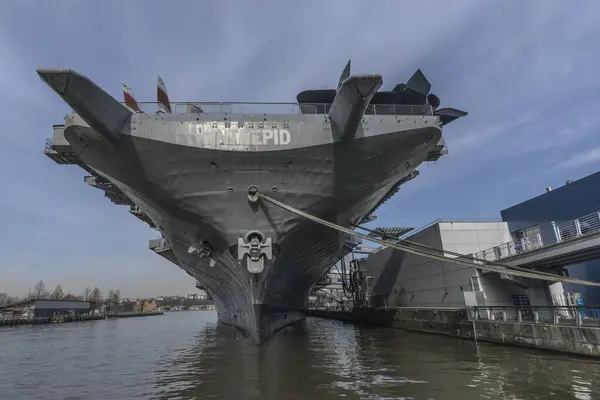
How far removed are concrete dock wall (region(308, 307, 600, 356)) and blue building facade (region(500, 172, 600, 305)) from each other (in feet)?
21.2

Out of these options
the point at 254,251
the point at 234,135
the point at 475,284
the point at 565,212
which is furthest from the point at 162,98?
the point at 565,212

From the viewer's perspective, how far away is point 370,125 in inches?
389

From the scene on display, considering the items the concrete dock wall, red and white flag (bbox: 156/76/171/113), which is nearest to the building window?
the concrete dock wall

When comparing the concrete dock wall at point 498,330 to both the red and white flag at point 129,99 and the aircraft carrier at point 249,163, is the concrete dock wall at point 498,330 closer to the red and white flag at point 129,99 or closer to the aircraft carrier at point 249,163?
the aircraft carrier at point 249,163

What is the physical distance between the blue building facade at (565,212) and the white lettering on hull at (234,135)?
1441 centimetres

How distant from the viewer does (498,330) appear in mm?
12234

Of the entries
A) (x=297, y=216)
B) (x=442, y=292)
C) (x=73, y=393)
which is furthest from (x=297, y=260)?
(x=442, y=292)

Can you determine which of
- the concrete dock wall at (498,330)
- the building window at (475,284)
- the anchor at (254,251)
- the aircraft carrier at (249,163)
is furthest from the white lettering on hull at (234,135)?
the building window at (475,284)

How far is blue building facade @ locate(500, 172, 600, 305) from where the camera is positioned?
54.0 feet

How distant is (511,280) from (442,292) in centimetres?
349

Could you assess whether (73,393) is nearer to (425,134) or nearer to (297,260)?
(297,260)

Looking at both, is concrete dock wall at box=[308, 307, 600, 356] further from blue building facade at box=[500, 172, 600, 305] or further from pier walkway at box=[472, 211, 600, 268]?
blue building facade at box=[500, 172, 600, 305]

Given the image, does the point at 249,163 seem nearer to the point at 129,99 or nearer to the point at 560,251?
the point at 129,99

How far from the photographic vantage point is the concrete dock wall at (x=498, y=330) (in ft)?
31.0
